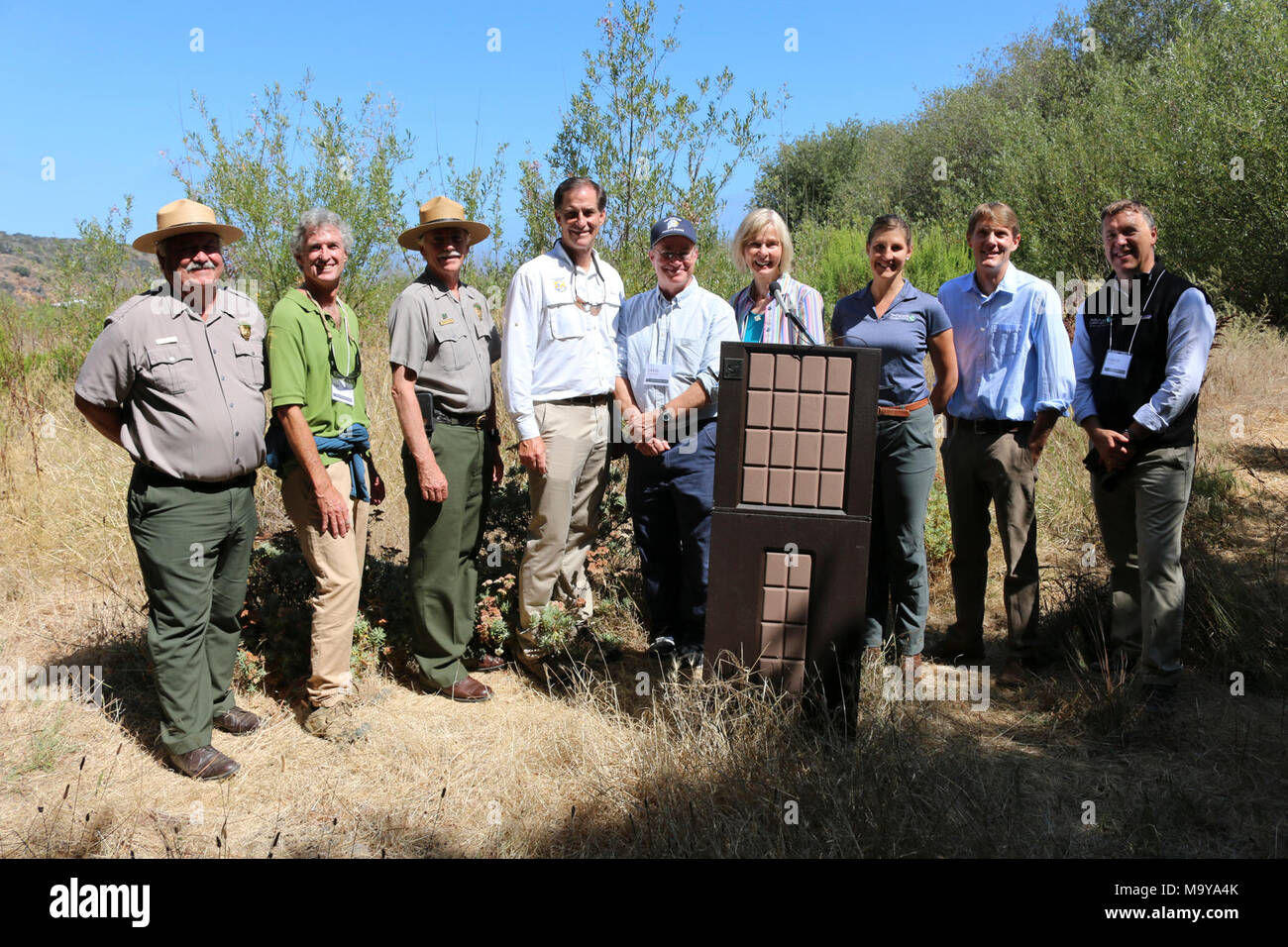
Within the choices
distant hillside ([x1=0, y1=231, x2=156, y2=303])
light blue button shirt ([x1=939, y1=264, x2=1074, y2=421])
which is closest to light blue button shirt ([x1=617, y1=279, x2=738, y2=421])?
light blue button shirt ([x1=939, y1=264, x2=1074, y2=421])

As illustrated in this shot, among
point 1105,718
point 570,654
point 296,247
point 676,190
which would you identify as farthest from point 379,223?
point 1105,718

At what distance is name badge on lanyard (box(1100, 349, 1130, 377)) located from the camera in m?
4.36

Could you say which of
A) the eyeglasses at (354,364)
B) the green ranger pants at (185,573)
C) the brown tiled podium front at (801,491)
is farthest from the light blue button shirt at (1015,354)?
the green ranger pants at (185,573)

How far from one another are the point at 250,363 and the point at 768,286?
2.44 meters

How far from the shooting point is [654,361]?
467cm

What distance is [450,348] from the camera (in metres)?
4.54

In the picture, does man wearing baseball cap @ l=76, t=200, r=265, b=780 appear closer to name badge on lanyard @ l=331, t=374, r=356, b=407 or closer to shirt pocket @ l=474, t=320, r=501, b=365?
name badge on lanyard @ l=331, t=374, r=356, b=407

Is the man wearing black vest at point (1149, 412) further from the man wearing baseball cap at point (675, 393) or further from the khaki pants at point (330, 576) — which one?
the khaki pants at point (330, 576)

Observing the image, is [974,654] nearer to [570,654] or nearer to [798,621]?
[798,621]

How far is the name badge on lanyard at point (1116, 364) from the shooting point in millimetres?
4359

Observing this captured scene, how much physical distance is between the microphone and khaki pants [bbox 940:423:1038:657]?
3.23 ft

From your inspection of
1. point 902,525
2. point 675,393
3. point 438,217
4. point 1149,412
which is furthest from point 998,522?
point 438,217

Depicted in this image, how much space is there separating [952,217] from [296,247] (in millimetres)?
15848
